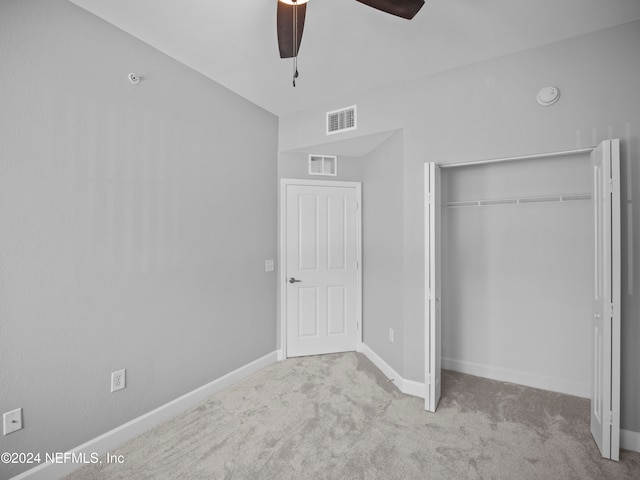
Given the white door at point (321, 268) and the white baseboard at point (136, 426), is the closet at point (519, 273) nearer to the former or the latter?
the white door at point (321, 268)

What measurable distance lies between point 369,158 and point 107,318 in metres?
2.92

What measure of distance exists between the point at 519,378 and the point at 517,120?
2.29 meters

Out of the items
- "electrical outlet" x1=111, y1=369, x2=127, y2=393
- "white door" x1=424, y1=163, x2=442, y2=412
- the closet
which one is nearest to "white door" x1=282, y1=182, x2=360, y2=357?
the closet

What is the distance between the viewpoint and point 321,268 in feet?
11.4

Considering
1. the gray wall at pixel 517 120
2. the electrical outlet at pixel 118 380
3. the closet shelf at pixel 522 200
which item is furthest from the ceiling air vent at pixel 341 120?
the electrical outlet at pixel 118 380

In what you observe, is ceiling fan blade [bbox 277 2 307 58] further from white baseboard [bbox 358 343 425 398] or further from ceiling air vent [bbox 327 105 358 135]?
white baseboard [bbox 358 343 425 398]

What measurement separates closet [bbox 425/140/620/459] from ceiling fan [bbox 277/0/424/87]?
1.13m

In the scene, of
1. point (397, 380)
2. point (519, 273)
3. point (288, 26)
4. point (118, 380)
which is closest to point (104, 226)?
point (118, 380)

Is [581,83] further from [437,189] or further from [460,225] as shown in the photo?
[460,225]

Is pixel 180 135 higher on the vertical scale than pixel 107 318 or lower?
higher

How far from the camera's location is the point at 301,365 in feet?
10.4

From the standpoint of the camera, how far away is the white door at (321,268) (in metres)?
3.40

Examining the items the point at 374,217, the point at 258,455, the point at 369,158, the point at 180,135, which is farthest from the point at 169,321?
the point at 369,158

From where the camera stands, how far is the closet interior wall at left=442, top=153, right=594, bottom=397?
247 centimetres
